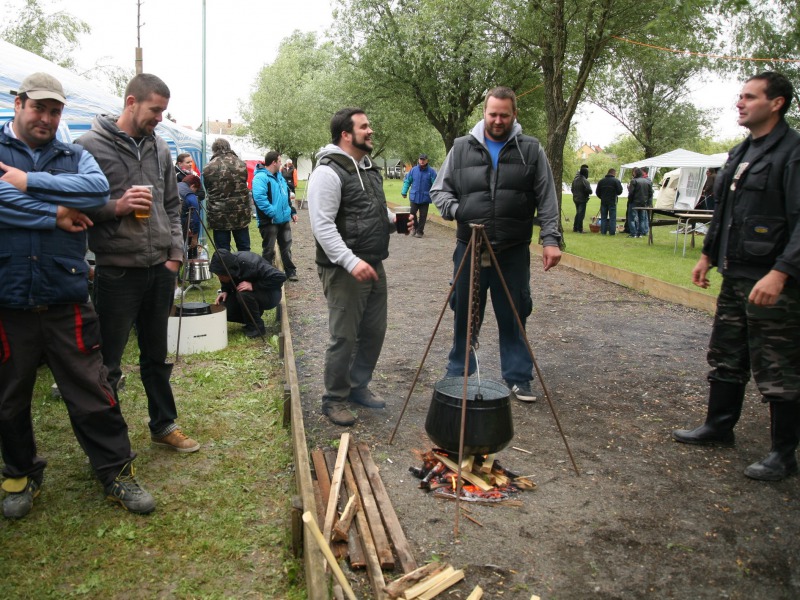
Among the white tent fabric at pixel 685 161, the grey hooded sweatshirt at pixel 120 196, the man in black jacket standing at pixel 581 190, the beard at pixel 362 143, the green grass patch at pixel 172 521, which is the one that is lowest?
the green grass patch at pixel 172 521

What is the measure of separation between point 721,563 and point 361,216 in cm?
293

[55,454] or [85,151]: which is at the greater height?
[85,151]

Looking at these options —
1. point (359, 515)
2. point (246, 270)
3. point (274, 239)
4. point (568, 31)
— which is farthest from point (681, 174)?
point (359, 515)

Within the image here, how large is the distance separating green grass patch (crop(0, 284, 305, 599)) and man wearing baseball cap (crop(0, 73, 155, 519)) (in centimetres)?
19

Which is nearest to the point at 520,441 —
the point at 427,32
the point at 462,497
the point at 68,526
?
the point at 462,497

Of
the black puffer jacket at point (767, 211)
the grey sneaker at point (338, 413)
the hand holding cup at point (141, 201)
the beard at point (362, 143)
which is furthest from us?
the grey sneaker at point (338, 413)

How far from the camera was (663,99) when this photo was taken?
3819 centimetres

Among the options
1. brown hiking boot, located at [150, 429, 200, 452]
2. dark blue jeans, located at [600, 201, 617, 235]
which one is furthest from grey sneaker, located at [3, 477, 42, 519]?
dark blue jeans, located at [600, 201, 617, 235]

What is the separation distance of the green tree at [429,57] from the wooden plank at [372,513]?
1998cm

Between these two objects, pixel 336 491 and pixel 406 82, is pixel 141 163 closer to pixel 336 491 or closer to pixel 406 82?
pixel 336 491

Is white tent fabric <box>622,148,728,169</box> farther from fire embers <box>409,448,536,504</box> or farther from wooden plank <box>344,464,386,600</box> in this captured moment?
wooden plank <box>344,464,386,600</box>

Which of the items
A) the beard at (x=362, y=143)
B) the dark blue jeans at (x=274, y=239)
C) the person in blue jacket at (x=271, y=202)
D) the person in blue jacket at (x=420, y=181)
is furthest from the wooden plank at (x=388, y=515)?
the person in blue jacket at (x=420, y=181)

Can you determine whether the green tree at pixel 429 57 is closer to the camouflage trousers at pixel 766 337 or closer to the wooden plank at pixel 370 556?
the camouflage trousers at pixel 766 337

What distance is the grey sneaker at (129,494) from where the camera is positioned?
11.4 ft
